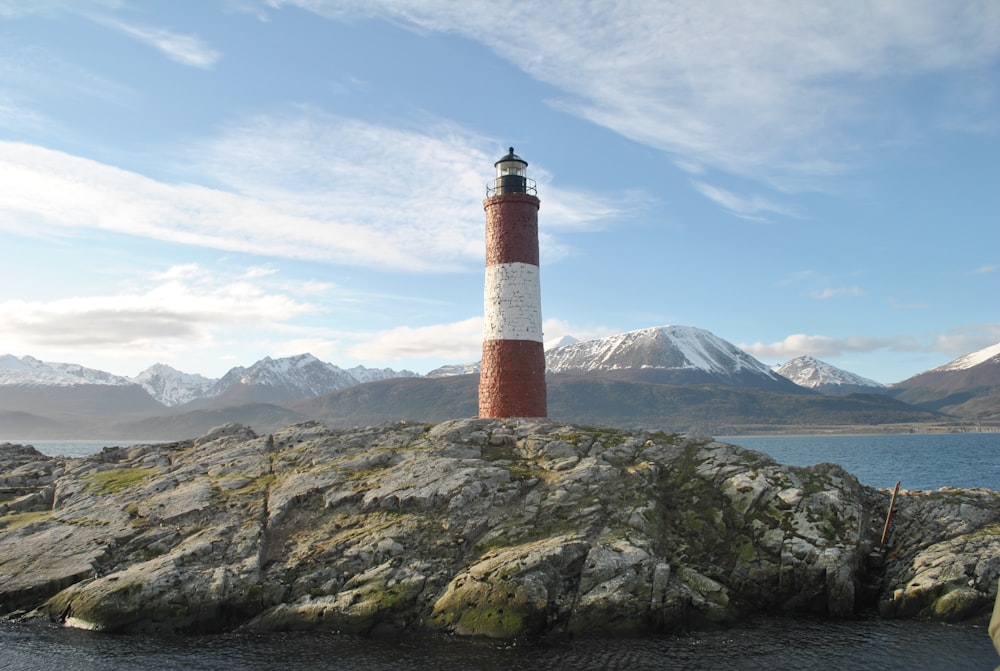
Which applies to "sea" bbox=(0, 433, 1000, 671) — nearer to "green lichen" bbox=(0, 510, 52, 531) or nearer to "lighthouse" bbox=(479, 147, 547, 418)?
"green lichen" bbox=(0, 510, 52, 531)

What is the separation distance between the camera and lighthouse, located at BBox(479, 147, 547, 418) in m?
42.2

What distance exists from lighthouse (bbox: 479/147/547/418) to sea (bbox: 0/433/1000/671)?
1861cm

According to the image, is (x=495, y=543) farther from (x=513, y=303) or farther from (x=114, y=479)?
(x=114, y=479)

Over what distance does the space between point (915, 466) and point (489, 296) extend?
99115mm

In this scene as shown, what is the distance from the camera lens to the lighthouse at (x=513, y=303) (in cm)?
4219

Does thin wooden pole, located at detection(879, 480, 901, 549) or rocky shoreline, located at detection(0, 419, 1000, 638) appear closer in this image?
rocky shoreline, located at detection(0, 419, 1000, 638)

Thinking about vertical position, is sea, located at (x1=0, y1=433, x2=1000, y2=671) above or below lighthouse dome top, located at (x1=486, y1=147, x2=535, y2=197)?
below

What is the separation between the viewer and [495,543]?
29.3 m

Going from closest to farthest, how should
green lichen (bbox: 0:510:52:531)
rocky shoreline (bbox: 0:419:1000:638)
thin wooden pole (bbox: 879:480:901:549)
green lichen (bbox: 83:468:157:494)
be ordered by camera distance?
rocky shoreline (bbox: 0:419:1000:638) → thin wooden pole (bbox: 879:480:901:549) → green lichen (bbox: 0:510:52:531) → green lichen (bbox: 83:468:157:494)

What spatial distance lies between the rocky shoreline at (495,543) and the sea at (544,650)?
0.87 meters

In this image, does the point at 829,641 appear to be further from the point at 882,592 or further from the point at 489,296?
the point at 489,296

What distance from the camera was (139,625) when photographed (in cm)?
2684

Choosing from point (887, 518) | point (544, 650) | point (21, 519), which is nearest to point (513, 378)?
point (544, 650)

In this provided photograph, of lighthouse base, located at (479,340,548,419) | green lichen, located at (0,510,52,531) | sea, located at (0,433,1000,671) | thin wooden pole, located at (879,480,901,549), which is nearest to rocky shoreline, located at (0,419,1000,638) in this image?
green lichen, located at (0,510,52,531)
